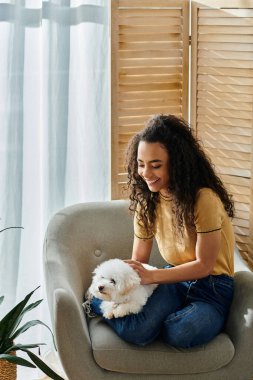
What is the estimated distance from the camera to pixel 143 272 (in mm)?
2420

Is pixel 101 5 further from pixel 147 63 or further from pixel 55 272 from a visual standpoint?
pixel 55 272

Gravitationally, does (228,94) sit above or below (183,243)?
above

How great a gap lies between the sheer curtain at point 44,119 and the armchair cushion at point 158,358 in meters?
0.75

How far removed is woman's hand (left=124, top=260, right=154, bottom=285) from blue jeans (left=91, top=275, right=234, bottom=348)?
0.06 m

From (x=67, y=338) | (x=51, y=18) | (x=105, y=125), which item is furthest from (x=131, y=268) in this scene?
(x=51, y=18)

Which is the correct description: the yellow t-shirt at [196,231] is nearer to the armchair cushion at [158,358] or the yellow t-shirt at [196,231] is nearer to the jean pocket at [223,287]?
the jean pocket at [223,287]

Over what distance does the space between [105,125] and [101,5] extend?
486 millimetres

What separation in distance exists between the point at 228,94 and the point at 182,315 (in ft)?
3.32

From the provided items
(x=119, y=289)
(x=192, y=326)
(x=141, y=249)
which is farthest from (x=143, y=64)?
(x=192, y=326)

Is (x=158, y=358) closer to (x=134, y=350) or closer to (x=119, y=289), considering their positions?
(x=134, y=350)

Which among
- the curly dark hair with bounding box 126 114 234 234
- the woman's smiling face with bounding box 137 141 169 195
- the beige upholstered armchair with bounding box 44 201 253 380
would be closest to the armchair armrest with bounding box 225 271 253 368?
the beige upholstered armchair with bounding box 44 201 253 380

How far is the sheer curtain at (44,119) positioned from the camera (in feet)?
9.16

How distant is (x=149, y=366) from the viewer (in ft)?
7.59

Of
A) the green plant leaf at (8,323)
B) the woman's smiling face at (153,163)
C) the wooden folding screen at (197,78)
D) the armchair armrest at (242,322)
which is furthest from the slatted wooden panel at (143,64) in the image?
the green plant leaf at (8,323)
